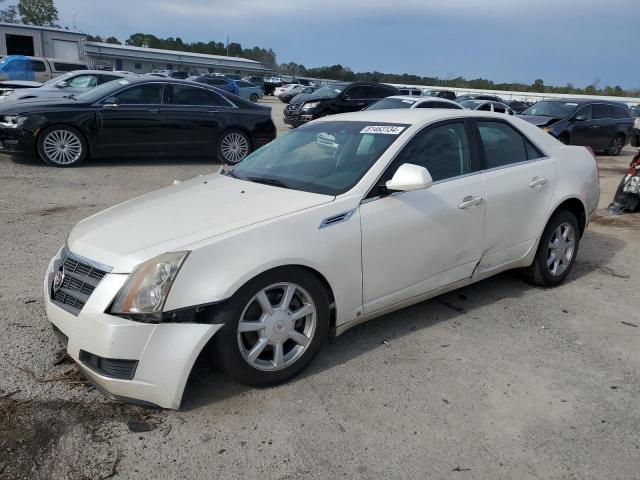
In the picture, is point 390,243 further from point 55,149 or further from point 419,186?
point 55,149

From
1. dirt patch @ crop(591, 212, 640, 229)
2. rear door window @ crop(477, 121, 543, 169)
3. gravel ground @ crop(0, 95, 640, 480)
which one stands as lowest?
gravel ground @ crop(0, 95, 640, 480)

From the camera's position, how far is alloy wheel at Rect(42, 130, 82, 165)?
928cm

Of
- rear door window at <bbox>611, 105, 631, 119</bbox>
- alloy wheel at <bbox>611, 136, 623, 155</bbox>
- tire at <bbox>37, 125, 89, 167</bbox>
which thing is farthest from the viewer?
alloy wheel at <bbox>611, 136, 623, 155</bbox>

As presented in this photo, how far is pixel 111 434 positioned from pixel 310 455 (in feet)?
3.30

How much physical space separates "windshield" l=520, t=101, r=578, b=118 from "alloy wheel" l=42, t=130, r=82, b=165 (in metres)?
12.0

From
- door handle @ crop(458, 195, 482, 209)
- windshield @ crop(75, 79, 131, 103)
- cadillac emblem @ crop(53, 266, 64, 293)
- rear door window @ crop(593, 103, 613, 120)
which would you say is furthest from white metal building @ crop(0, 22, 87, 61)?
door handle @ crop(458, 195, 482, 209)

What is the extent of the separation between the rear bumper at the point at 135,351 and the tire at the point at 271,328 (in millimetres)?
154

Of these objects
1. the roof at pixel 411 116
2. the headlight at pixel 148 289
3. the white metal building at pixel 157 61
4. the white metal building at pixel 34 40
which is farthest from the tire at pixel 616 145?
the white metal building at pixel 157 61

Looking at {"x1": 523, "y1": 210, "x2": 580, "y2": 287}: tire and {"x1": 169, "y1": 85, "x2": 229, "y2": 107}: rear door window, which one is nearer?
{"x1": 523, "y1": 210, "x2": 580, "y2": 287}: tire

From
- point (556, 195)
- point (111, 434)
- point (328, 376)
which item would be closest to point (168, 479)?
point (111, 434)

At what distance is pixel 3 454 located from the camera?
253 cm

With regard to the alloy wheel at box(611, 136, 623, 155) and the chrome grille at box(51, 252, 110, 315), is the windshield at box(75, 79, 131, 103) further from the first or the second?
the alloy wheel at box(611, 136, 623, 155)

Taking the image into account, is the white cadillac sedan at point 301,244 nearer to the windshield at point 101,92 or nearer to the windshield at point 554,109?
the windshield at point 101,92

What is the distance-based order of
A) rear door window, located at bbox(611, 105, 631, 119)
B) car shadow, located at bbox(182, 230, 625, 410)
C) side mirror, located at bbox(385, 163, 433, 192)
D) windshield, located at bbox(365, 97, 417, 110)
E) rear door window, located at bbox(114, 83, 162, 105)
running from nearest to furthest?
car shadow, located at bbox(182, 230, 625, 410) → side mirror, located at bbox(385, 163, 433, 192) → rear door window, located at bbox(114, 83, 162, 105) → windshield, located at bbox(365, 97, 417, 110) → rear door window, located at bbox(611, 105, 631, 119)
